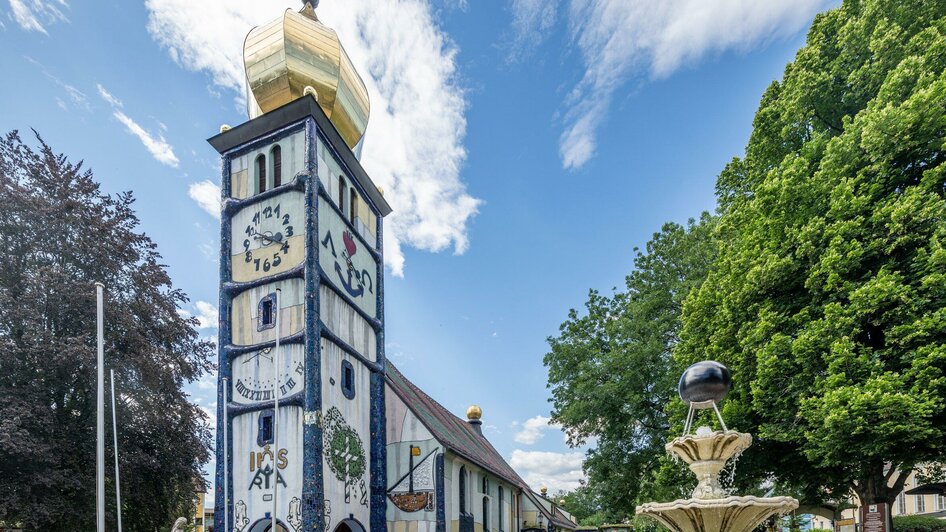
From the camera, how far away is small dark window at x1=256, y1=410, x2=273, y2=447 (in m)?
14.6

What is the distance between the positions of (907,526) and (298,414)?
23.8 metres

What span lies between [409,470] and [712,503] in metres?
11.9

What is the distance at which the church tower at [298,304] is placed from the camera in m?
14.2

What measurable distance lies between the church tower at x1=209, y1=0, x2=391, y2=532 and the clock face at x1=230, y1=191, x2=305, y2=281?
0.04 metres

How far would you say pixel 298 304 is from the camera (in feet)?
49.4

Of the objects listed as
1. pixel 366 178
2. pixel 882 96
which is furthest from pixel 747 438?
pixel 366 178

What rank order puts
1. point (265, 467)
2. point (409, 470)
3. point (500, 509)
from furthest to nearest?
point (500, 509), point (409, 470), point (265, 467)

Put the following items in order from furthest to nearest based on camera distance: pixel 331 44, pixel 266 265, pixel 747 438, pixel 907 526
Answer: pixel 907 526
pixel 331 44
pixel 266 265
pixel 747 438

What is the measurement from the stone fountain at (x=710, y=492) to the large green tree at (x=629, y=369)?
12.8 meters

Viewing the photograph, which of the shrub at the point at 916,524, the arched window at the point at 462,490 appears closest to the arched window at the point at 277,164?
the arched window at the point at 462,490

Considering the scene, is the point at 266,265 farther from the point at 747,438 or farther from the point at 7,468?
the point at 747,438

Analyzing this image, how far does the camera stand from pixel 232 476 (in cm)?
1461

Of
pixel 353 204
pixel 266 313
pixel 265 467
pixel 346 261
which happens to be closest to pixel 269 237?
pixel 266 313

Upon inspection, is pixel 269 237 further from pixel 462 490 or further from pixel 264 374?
pixel 462 490
